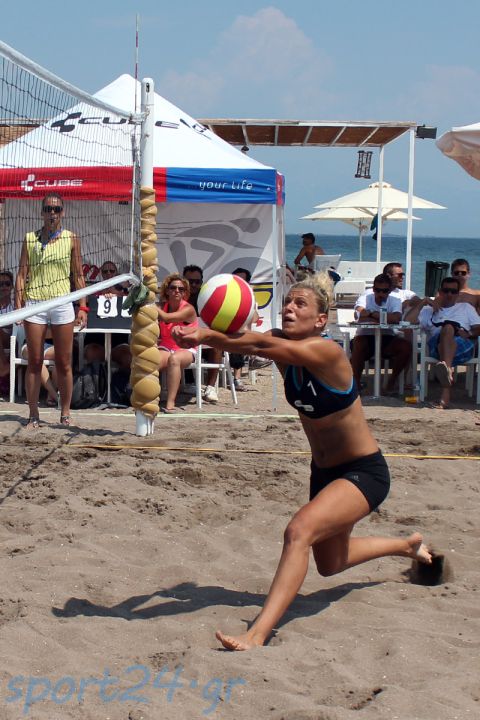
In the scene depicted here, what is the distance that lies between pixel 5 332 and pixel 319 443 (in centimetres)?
612

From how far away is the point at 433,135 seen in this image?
12.9 metres

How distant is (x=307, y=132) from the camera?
1342 centimetres

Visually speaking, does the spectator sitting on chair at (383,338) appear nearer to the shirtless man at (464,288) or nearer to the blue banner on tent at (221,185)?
the shirtless man at (464,288)

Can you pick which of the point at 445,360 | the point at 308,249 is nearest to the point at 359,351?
the point at 445,360

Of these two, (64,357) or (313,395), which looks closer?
(313,395)

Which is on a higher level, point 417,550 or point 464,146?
point 464,146

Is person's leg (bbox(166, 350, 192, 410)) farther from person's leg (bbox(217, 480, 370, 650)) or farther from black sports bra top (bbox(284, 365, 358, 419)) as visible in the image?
person's leg (bbox(217, 480, 370, 650))

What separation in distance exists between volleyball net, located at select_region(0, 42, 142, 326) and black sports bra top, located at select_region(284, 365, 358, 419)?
8.31ft

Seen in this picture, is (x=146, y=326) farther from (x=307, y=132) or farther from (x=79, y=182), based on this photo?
(x=307, y=132)

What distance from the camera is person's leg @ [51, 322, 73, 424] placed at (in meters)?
7.06

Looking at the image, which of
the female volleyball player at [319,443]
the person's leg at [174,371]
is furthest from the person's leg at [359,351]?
the female volleyball player at [319,443]

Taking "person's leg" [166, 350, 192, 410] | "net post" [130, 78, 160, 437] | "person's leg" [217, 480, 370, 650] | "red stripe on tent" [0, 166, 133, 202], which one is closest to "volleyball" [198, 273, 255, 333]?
"person's leg" [217, 480, 370, 650]

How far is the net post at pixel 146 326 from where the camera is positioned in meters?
7.00

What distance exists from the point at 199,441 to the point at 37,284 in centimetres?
163
